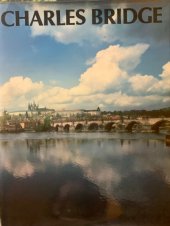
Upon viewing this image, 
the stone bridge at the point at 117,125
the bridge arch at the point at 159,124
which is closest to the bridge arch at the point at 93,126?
the stone bridge at the point at 117,125

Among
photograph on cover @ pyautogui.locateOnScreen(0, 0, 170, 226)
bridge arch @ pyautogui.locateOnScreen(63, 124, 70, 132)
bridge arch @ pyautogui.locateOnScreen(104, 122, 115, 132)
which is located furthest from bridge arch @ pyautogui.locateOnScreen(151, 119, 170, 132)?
bridge arch @ pyautogui.locateOnScreen(63, 124, 70, 132)

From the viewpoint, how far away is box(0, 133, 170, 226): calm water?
33.5 inches

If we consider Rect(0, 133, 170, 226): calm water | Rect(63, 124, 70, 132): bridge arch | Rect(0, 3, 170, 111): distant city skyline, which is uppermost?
Rect(0, 3, 170, 111): distant city skyline

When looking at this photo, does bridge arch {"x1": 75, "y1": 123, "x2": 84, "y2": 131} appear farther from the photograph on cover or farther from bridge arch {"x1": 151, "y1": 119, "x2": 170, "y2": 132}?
bridge arch {"x1": 151, "y1": 119, "x2": 170, "y2": 132}

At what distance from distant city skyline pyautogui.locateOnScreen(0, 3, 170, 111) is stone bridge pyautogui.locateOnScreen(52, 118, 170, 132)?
36 mm

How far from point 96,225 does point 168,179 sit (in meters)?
0.21

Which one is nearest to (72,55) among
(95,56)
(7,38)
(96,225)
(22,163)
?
(95,56)

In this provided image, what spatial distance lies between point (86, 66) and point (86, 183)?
288 millimetres

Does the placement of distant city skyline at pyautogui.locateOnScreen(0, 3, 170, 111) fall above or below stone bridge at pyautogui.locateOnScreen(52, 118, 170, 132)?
above

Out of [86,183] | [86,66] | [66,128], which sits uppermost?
[86,66]

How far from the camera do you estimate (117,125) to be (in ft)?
2.83

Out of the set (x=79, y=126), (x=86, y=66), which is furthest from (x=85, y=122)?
(x=86, y=66)

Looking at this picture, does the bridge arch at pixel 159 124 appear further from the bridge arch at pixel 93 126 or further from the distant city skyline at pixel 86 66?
the bridge arch at pixel 93 126

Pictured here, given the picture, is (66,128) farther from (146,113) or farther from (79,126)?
(146,113)
